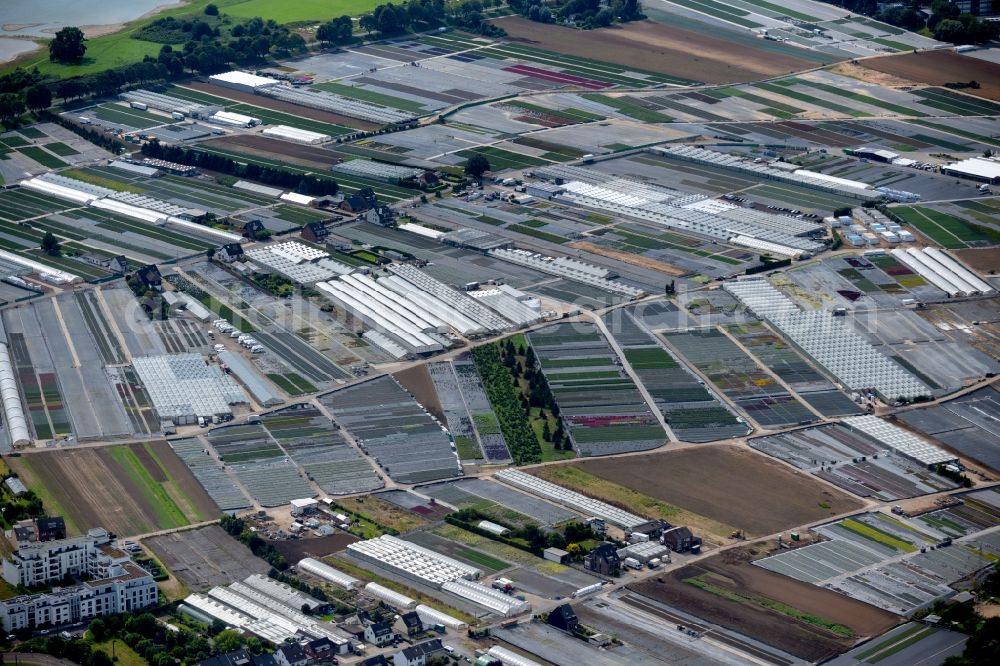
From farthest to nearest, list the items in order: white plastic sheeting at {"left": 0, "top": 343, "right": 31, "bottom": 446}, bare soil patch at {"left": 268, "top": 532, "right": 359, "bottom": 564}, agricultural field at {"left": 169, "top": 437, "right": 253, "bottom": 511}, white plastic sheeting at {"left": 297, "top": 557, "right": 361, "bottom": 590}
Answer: white plastic sheeting at {"left": 0, "top": 343, "right": 31, "bottom": 446}
agricultural field at {"left": 169, "top": 437, "right": 253, "bottom": 511}
bare soil patch at {"left": 268, "top": 532, "right": 359, "bottom": 564}
white plastic sheeting at {"left": 297, "top": 557, "right": 361, "bottom": 590}

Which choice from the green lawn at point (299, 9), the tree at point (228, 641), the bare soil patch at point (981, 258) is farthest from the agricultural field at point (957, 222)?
the green lawn at point (299, 9)

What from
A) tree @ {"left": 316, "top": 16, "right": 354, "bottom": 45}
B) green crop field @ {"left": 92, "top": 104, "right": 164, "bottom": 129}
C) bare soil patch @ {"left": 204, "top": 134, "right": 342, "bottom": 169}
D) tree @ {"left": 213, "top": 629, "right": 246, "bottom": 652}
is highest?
tree @ {"left": 316, "top": 16, "right": 354, "bottom": 45}

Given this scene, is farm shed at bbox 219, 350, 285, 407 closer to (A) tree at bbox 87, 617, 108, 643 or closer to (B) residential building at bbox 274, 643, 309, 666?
(A) tree at bbox 87, 617, 108, 643

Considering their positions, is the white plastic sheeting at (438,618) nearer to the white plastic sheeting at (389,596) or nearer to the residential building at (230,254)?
the white plastic sheeting at (389,596)

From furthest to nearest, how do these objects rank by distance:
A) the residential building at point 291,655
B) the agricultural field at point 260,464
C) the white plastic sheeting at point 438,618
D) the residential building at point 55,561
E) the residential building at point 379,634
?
A: the agricultural field at point 260,464
the residential building at point 55,561
the white plastic sheeting at point 438,618
the residential building at point 379,634
the residential building at point 291,655

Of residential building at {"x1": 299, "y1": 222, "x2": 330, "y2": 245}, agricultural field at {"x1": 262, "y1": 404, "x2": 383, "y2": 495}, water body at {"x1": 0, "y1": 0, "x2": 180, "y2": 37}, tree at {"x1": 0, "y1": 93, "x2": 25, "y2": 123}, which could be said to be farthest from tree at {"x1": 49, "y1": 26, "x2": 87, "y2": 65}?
agricultural field at {"x1": 262, "y1": 404, "x2": 383, "y2": 495}

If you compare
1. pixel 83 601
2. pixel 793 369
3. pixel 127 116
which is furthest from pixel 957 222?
pixel 83 601

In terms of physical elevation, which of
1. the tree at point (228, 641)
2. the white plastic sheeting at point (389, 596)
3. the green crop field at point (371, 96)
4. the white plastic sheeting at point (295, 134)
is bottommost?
the white plastic sheeting at point (389, 596)

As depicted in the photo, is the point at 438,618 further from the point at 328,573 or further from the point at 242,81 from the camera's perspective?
the point at 242,81
